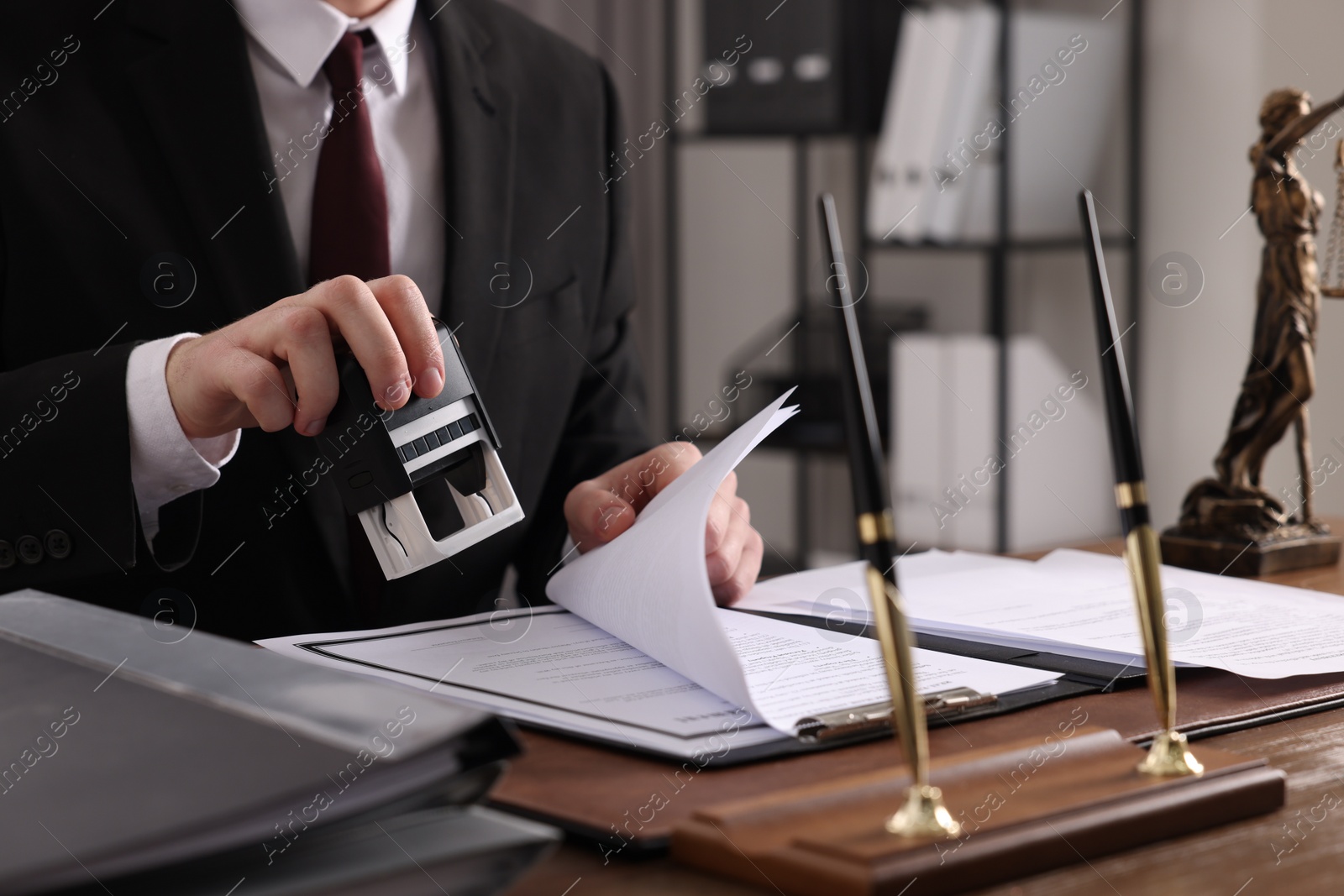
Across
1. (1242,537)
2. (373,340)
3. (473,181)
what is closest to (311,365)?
(373,340)

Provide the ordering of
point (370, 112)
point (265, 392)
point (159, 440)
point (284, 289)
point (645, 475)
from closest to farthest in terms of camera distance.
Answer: point (265, 392) → point (159, 440) → point (645, 475) → point (284, 289) → point (370, 112)

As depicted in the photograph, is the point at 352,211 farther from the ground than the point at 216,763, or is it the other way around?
the point at 352,211

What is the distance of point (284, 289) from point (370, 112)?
261mm

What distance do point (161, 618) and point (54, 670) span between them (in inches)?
26.0

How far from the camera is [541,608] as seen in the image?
831mm

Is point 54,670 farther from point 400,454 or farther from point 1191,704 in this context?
point 1191,704

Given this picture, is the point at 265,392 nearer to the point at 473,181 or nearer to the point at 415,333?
the point at 415,333

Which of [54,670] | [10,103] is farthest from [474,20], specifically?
[54,670]

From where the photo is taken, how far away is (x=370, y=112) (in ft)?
4.09

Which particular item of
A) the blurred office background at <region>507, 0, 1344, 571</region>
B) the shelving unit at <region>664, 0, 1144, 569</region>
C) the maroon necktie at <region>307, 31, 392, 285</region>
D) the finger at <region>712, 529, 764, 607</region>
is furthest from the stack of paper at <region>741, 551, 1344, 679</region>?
the shelving unit at <region>664, 0, 1144, 569</region>

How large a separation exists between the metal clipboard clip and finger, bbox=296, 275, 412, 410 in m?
0.29

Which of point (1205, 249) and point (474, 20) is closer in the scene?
point (474, 20)

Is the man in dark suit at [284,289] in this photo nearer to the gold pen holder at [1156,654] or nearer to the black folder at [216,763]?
the black folder at [216,763]

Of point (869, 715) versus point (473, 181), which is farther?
point (473, 181)
